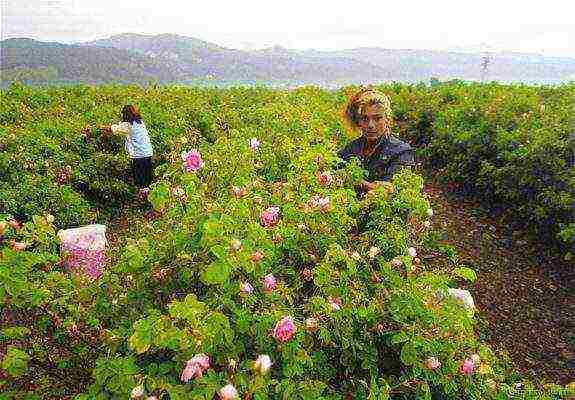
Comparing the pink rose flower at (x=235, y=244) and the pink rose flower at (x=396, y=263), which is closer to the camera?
the pink rose flower at (x=235, y=244)

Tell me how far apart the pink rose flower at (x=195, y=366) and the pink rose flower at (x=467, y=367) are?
114 centimetres

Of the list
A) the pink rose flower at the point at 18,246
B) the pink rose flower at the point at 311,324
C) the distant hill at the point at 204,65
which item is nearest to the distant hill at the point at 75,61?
the distant hill at the point at 204,65

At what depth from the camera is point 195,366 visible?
5.86 feet

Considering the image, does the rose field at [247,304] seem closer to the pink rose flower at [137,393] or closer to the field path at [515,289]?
the pink rose flower at [137,393]

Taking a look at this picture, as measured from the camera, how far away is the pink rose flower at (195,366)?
1780 millimetres

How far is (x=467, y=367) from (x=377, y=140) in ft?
8.26

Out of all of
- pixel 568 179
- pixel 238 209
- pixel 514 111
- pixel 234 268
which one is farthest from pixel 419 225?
pixel 514 111

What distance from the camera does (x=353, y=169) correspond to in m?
4.32

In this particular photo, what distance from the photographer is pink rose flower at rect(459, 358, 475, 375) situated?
94.0 inches

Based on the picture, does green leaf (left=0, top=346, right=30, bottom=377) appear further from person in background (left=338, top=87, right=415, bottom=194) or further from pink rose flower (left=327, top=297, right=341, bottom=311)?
person in background (left=338, top=87, right=415, bottom=194)

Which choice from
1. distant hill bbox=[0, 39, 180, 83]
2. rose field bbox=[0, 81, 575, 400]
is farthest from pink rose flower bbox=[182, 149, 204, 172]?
distant hill bbox=[0, 39, 180, 83]

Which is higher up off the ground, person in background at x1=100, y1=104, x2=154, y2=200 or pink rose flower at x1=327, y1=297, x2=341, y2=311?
pink rose flower at x1=327, y1=297, x2=341, y2=311

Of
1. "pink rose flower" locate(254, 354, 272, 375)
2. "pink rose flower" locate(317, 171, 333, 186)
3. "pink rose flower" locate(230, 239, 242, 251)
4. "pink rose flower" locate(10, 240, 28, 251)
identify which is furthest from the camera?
"pink rose flower" locate(317, 171, 333, 186)

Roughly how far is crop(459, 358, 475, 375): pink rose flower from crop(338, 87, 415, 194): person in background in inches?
84.7
